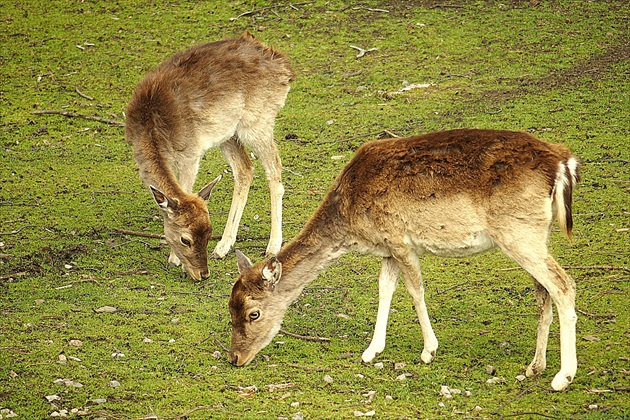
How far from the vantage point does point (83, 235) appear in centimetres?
1035

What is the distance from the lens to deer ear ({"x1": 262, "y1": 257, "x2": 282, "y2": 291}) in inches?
289

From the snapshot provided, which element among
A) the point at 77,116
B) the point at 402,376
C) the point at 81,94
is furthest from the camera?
the point at 81,94

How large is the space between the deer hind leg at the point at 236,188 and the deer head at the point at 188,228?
90 cm

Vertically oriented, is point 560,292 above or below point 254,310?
above

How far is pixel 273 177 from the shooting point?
34.6 ft

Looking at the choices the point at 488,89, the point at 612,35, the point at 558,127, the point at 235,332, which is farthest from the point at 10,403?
the point at 612,35

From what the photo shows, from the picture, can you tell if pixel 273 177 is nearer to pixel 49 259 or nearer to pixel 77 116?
pixel 49 259

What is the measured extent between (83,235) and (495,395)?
18.3ft

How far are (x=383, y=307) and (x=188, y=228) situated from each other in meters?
2.50

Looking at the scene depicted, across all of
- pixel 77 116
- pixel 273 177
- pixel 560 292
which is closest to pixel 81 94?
pixel 77 116

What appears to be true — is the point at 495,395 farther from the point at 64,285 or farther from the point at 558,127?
the point at 558,127

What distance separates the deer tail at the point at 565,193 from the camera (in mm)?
6707

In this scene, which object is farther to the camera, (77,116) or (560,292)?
(77,116)

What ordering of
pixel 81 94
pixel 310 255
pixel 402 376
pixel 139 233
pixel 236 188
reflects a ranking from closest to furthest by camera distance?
pixel 402 376, pixel 310 255, pixel 139 233, pixel 236 188, pixel 81 94
